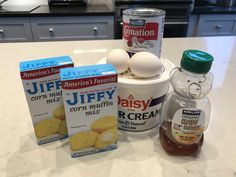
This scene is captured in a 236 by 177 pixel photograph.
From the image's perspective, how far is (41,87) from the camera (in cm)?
42

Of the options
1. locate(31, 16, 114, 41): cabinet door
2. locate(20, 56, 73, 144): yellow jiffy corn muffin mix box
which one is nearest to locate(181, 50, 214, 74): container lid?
locate(20, 56, 73, 144): yellow jiffy corn muffin mix box

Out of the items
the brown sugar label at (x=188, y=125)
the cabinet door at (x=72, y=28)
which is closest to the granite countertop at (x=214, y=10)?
the cabinet door at (x=72, y=28)

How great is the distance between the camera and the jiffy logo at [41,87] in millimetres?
413

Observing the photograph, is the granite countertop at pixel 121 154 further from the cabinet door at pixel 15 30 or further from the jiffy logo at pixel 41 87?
the cabinet door at pixel 15 30

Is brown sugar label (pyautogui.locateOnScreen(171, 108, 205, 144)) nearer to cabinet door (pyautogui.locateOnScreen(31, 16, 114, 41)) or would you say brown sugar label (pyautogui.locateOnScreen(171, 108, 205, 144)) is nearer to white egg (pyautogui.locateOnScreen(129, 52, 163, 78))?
white egg (pyautogui.locateOnScreen(129, 52, 163, 78))

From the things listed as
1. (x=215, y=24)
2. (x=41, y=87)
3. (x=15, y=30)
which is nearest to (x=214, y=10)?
(x=215, y=24)

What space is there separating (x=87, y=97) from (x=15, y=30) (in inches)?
67.1

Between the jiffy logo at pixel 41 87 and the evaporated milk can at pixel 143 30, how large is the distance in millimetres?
191

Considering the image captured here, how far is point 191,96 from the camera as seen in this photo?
1.42ft

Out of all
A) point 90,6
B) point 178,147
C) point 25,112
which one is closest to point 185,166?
point 178,147

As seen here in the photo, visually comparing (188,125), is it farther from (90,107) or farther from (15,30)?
(15,30)

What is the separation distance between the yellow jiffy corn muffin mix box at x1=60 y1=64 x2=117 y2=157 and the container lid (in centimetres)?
13

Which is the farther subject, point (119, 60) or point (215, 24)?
point (215, 24)

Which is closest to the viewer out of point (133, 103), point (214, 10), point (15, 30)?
point (133, 103)
